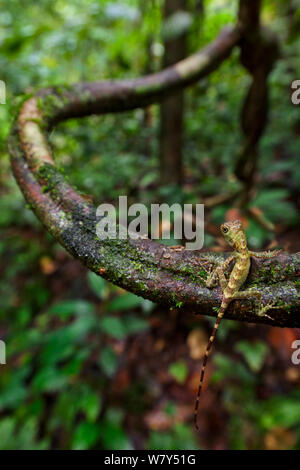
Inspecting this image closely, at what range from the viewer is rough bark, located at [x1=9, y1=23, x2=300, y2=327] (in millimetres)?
1058

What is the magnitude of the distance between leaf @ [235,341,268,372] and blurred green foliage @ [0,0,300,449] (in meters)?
0.01

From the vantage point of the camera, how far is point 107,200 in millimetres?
3904

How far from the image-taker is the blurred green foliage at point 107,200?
10.4 ft

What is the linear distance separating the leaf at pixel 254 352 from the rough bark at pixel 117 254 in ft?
8.15

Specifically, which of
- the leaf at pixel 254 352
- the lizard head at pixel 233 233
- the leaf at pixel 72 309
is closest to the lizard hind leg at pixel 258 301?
the lizard head at pixel 233 233

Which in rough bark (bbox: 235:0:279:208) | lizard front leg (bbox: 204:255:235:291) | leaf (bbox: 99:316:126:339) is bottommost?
lizard front leg (bbox: 204:255:235:291)

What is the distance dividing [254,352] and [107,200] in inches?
93.0

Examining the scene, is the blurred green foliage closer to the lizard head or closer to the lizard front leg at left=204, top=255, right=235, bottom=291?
the lizard head

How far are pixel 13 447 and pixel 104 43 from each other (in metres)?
4.83

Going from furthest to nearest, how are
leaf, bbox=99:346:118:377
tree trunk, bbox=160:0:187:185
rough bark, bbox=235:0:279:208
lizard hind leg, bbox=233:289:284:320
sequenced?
1. tree trunk, bbox=160:0:187:185
2. leaf, bbox=99:346:118:377
3. rough bark, bbox=235:0:279:208
4. lizard hind leg, bbox=233:289:284:320
